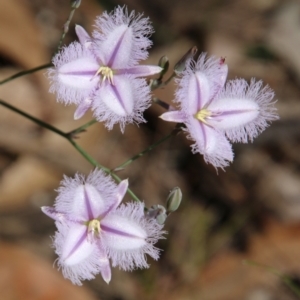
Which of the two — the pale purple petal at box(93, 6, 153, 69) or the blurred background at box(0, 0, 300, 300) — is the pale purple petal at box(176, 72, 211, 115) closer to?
the pale purple petal at box(93, 6, 153, 69)

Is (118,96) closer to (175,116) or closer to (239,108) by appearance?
(175,116)

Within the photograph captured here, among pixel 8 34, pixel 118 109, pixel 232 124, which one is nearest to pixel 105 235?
pixel 118 109

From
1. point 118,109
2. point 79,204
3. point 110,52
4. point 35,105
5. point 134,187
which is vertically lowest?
point 134,187

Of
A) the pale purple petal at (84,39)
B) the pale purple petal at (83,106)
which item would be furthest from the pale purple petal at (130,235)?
the pale purple petal at (84,39)

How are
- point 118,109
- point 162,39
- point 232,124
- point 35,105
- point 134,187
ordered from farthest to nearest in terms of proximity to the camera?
point 162,39, point 134,187, point 35,105, point 232,124, point 118,109

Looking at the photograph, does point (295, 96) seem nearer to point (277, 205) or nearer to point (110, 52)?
point (277, 205)

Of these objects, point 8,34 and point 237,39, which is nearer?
point 8,34
